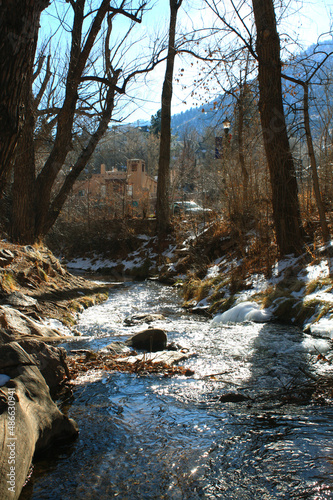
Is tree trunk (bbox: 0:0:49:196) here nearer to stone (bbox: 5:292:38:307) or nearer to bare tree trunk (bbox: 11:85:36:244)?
stone (bbox: 5:292:38:307)

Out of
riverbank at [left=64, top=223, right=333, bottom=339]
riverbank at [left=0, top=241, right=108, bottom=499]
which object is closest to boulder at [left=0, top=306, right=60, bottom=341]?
riverbank at [left=0, top=241, right=108, bottom=499]

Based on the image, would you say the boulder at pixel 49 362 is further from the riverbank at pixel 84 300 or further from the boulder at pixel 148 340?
the boulder at pixel 148 340

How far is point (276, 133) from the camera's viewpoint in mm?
8680

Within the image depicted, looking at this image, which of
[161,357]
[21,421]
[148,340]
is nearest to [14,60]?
[21,421]

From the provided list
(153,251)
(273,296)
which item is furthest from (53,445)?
(153,251)

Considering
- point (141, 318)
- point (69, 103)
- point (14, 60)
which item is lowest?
point (141, 318)

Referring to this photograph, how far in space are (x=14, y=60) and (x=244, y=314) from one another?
5782mm

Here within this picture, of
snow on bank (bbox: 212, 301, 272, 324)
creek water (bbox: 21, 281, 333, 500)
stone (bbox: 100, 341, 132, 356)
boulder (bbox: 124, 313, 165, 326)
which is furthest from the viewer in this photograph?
boulder (bbox: 124, 313, 165, 326)

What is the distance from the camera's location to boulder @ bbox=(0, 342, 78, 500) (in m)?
2.27

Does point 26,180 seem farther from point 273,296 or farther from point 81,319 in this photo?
point 273,296

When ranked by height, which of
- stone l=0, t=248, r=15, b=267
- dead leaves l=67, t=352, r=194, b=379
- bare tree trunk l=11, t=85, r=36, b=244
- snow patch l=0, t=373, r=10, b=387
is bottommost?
dead leaves l=67, t=352, r=194, b=379

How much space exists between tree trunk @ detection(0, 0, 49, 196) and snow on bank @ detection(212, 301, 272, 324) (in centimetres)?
528

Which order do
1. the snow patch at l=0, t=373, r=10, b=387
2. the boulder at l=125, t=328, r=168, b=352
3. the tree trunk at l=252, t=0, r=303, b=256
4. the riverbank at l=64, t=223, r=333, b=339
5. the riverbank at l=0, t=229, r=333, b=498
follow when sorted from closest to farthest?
the snow patch at l=0, t=373, r=10, b=387, the riverbank at l=0, t=229, r=333, b=498, the boulder at l=125, t=328, r=168, b=352, the riverbank at l=64, t=223, r=333, b=339, the tree trunk at l=252, t=0, r=303, b=256

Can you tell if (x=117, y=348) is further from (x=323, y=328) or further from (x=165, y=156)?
(x=165, y=156)
